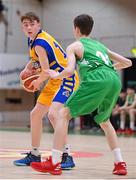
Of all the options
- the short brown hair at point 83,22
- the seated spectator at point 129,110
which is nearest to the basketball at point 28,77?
the short brown hair at point 83,22

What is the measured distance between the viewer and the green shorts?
5.45 metres

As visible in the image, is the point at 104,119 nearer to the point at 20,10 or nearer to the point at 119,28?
the point at 119,28

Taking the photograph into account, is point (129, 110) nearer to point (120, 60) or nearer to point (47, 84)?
point (47, 84)

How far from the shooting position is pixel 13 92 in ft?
77.5

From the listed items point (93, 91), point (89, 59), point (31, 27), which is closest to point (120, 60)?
point (89, 59)

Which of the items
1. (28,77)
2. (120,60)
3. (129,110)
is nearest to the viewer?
(120,60)

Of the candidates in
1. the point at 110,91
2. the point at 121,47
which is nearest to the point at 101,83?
the point at 110,91

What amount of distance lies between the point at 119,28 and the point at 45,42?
15.8m

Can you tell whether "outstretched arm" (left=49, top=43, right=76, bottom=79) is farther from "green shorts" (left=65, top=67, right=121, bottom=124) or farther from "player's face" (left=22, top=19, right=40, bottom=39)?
"player's face" (left=22, top=19, right=40, bottom=39)

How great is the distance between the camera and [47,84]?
642 cm

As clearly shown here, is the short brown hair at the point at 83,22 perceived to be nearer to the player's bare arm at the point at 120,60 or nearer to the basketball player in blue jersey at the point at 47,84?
the player's bare arm at the point at 120,60

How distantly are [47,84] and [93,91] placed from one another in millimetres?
1097

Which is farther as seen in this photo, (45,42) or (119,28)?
(119,28)

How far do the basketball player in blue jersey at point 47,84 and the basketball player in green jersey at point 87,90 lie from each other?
1.96ft
